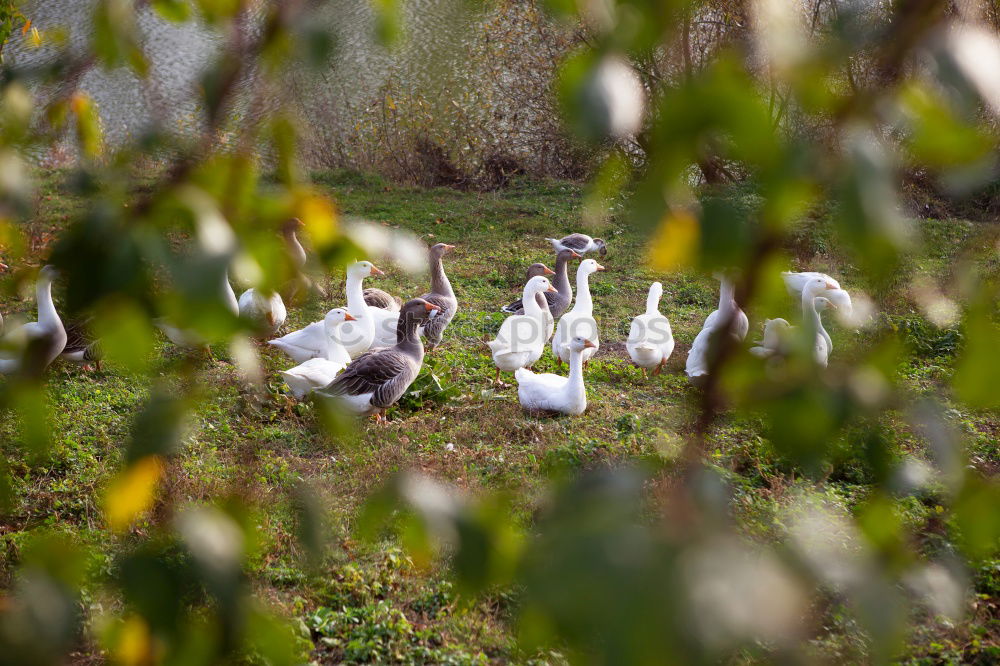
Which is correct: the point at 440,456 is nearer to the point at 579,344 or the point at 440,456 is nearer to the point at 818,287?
the point at 579,344

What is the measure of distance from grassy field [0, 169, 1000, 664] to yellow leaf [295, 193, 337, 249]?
0.72 feet

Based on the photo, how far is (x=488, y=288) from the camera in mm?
8797

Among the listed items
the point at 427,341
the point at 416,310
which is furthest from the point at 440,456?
the point at 427,341

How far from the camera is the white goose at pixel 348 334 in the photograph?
20.5ft

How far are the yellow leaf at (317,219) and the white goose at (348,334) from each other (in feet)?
17.9

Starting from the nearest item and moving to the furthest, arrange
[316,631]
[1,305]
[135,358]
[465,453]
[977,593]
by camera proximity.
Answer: [135,358] < [316,631] < [977,593] < [465,453] < [1,305]

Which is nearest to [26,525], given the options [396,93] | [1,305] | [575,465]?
[575,465]

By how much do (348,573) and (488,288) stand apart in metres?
5.38

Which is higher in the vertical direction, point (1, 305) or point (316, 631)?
point (316, 631)

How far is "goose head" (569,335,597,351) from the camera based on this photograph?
18.8 feet

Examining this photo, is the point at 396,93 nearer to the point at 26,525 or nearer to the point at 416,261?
the point at 26,525

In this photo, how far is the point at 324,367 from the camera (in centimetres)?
573

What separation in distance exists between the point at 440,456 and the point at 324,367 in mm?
1289

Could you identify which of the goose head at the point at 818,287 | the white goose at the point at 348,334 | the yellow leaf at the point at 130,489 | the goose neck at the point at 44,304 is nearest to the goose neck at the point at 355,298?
the white goose at the point at 348,334
